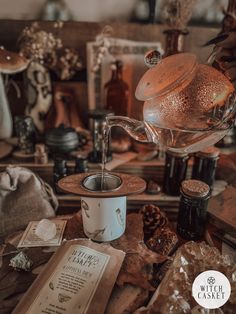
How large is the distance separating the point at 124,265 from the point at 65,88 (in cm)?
73

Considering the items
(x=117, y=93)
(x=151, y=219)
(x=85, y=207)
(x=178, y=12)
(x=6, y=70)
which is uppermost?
(x=178, y=12)

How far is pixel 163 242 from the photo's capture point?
682mm

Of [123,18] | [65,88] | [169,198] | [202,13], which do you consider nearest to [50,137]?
[65,88]

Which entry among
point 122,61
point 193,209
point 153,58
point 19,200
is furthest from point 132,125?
point 122,61

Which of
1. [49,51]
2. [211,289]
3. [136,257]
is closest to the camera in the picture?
[211,289]

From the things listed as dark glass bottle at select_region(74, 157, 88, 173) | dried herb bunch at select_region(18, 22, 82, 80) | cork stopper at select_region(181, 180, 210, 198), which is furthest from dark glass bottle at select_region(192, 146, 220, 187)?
dried herb bunch at select_region(18, 22, 82, 80)

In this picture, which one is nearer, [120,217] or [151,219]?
[120,217]

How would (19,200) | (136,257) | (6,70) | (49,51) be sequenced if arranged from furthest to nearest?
1. (49,51)
2. (6,70)
3. (19,200)
4. (136,257)

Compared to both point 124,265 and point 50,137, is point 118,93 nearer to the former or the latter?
point 50,137

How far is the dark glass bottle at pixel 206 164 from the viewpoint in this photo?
816mm

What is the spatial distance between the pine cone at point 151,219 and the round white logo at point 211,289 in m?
0.24

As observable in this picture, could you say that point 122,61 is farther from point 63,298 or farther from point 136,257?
point 63,298

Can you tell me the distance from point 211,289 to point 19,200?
0.52 m

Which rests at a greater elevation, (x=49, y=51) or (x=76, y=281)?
(x=49, y=51)
